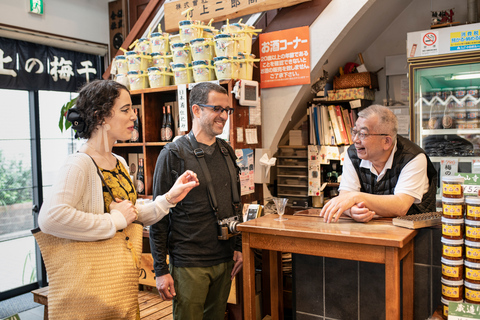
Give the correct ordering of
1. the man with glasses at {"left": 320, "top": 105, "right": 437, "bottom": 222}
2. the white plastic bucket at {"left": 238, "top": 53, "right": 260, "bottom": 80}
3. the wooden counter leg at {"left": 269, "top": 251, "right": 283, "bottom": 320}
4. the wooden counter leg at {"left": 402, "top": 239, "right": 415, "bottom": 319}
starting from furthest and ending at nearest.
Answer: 1. the white plastic bucket at {"left": 238, "top": 53, "right": 260, "bottom": 80}
2. the wooden counter leg at {"left": 269, "top": 251, "right": 283, "bottom": 320}
3. the man with glasses at {"left": 320, "top": 105, "right": 437, "bottom": 222}
4. the wooden counter leg at {"left": 402, "top": 239, "right": 415, "bottom": 319}

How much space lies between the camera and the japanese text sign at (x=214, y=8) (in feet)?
10.8

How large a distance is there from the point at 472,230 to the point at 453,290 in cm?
25

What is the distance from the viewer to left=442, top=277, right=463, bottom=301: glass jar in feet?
5.24

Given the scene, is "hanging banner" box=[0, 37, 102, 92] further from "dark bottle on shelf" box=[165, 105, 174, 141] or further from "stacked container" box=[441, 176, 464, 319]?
"stacked container" box=[441, 176, 464, 319]

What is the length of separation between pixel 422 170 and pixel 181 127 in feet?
6.22

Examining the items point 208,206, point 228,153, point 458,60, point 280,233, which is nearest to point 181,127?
point 228,153

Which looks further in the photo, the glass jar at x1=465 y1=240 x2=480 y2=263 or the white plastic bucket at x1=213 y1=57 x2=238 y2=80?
the white plastic bucket at x1=213 y1=57 x2=238 y2=80

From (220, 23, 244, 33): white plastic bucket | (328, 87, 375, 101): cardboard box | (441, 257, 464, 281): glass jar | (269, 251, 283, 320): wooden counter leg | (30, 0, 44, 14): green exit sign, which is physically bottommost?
(269, 251, 283, 320): wooden counter leg

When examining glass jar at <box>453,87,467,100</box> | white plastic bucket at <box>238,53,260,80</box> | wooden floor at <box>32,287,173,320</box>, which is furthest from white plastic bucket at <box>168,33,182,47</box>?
glass jar at <box>453,87,467,100</box>

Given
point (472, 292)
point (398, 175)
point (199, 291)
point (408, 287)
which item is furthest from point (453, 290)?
point (199, 291)

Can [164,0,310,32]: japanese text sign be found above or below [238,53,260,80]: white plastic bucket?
above

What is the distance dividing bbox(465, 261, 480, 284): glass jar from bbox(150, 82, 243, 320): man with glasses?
115 cm

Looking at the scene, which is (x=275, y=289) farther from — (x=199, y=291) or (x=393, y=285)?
(x=393, y=285)

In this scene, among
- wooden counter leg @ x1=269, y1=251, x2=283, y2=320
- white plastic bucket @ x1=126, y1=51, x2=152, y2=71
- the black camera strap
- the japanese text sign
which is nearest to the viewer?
the black camera strap
